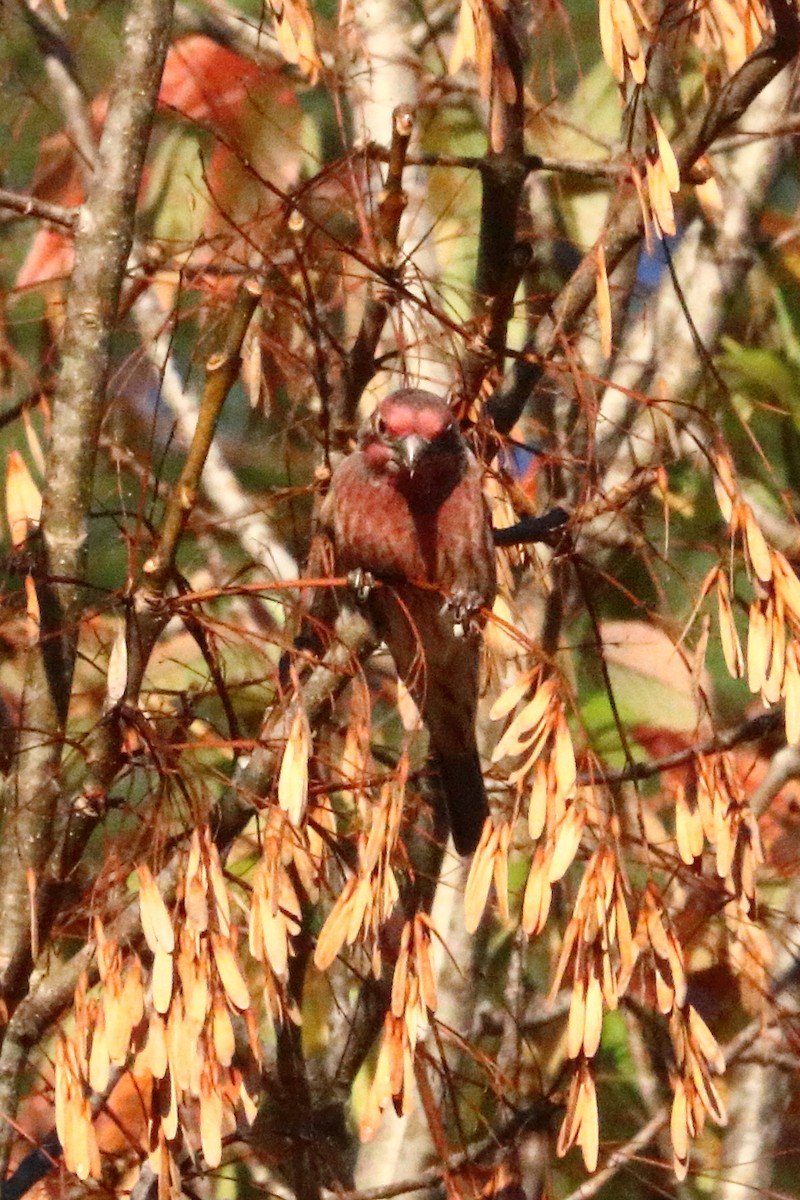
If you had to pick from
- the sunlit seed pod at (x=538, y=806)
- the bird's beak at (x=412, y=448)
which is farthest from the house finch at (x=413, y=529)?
the sunlit seed pod at (x=538, y=806)

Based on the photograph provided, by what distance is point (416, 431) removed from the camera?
112 inches

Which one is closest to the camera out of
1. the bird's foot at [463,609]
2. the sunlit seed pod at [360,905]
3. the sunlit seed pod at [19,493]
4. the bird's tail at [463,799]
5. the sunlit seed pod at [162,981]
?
the sunlit seed pod at [162,981]

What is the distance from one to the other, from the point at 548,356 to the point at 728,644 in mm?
649

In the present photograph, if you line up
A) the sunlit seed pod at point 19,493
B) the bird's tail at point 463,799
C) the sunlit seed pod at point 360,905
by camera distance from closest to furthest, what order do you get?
the sunlit seed pod at point 360,905 < the sunlit seed pod at point 19,493 < the bird's tail at point 463,799

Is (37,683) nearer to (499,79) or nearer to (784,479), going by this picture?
(499,79)

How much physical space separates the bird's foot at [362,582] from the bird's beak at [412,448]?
236mm

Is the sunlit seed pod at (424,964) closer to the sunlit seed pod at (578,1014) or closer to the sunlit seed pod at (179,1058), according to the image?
the sunlit seed pod at (578,1014)

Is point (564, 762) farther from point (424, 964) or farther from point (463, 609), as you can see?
point (463, 609)

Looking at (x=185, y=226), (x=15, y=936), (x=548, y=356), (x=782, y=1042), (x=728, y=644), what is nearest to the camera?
(x=728, y=644)

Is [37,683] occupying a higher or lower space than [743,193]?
lower

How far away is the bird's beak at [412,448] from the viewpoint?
9.29ft

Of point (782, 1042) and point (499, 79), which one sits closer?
point (499, 79)

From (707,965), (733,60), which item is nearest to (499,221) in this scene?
(733,60)

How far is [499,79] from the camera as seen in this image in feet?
8.37
